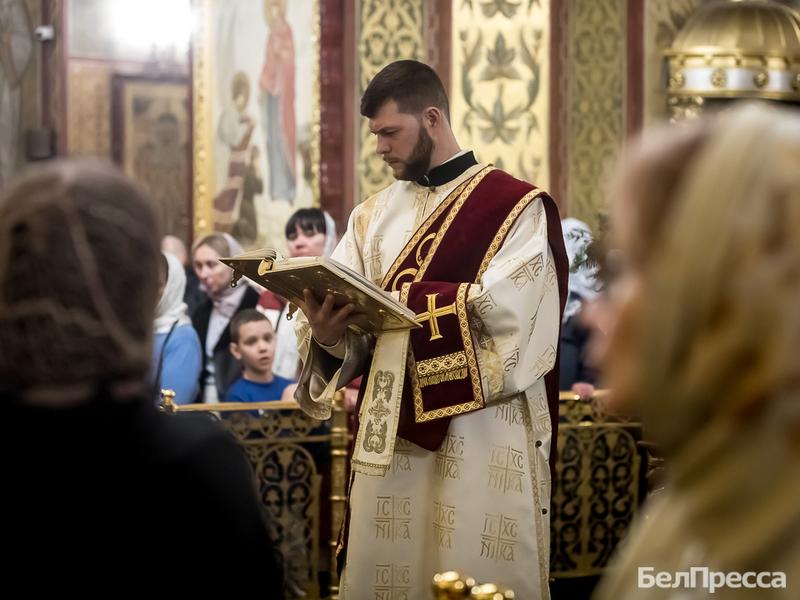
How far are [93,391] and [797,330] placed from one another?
0.85 m

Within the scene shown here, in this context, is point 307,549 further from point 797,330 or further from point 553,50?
point 797,330

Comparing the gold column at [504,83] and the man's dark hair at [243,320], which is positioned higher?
the gold column at [504,83]

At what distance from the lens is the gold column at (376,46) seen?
827 cm

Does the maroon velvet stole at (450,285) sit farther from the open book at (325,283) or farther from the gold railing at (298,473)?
the gold railing at (298,473)

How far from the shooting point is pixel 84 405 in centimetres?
163

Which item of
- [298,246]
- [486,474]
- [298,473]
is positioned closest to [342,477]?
[298,473]

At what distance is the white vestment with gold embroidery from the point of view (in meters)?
3.96

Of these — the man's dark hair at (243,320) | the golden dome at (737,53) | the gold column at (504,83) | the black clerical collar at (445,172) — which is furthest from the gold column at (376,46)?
the black clerical collar at (445,172)

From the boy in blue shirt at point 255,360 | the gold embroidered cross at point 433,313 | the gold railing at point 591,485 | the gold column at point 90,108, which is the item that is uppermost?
the gold column at point 90,108

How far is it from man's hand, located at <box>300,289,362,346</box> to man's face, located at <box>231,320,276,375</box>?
211 centimetres

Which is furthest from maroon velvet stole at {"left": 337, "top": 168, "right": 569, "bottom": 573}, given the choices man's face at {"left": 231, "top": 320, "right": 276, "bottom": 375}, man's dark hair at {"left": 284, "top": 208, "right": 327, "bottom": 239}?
man's dark hair at {"left": 284, "top": 208, "right": 327, "bottom": 239}

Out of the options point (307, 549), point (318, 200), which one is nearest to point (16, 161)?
point (318, 200)

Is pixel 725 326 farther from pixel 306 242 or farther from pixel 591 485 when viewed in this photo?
pixel 306 242

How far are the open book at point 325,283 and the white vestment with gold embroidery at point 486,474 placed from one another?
24 centimetres
